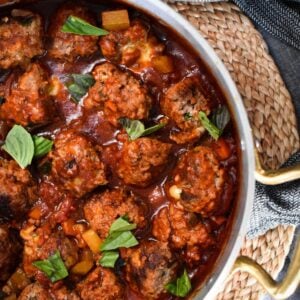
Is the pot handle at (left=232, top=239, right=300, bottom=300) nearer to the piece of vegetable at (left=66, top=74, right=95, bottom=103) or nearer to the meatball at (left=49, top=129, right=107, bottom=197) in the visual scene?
the meatball at (left=49, top=129, right=107, bottom=197)

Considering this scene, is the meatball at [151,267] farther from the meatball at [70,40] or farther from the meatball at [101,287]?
the meatball at [70,40]

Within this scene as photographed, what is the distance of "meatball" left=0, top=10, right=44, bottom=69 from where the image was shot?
3350mm

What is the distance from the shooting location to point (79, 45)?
133 inches

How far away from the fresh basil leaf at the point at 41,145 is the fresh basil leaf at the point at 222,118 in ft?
2.73

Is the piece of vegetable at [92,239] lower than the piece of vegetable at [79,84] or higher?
lower

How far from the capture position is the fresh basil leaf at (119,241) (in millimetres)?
3385

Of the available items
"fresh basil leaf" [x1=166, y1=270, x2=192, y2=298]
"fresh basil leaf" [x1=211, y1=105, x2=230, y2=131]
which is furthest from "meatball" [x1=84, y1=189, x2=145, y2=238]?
"fresh basil leaf" [x1=211, y1=105, x2=230, y2=131]

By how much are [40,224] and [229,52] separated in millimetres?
1398

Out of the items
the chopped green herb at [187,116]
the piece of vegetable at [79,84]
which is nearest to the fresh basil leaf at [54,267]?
the piece of vegetable at [79,84]

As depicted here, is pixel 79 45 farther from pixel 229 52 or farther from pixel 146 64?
pixel 229 52

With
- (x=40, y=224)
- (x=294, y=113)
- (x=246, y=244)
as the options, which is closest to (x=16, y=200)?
(x=40, y=224)

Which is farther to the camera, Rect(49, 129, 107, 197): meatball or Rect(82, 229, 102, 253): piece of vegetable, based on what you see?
Rect(82, 229, 102, 253): piece of vegetable

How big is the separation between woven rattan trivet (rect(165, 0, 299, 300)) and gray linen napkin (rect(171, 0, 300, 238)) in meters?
0.09

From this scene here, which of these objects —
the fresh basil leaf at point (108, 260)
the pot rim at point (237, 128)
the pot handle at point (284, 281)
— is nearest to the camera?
the pot handle at point (284, 281)
